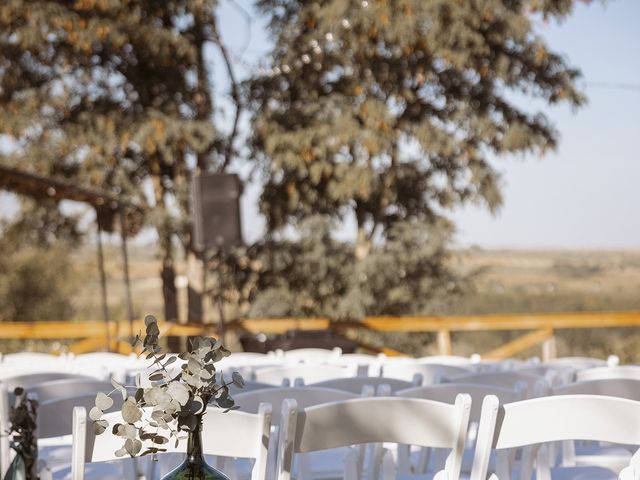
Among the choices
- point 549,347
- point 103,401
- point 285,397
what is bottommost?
point 549,347

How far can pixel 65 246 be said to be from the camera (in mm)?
12055

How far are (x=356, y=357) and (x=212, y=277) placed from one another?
7.73m

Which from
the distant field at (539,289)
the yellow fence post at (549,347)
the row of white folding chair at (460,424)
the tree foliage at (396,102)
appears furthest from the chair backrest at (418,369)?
the distant field at (539,289)

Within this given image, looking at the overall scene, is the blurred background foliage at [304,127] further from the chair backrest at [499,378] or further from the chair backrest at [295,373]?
the chair backrest at [499,378]

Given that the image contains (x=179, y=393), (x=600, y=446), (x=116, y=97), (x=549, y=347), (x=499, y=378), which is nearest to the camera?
(x=179, y=393)

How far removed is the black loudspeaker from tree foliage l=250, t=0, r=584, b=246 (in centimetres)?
267

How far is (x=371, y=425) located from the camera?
200cm

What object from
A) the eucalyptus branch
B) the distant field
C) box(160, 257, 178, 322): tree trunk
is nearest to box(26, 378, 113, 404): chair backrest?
the eucalyptus branch

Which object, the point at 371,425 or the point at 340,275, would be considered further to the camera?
the point at 340,275

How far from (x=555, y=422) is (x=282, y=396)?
2.06ft

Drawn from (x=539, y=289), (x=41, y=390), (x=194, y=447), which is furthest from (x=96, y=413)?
(x=539, y=289)

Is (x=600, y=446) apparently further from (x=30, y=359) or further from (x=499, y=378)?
(x=30, y=359)

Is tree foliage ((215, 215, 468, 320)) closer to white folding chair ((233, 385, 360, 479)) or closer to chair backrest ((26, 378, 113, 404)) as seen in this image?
chair backrest ((26, 378, 113, 404))

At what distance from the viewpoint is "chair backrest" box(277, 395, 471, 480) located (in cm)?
193
